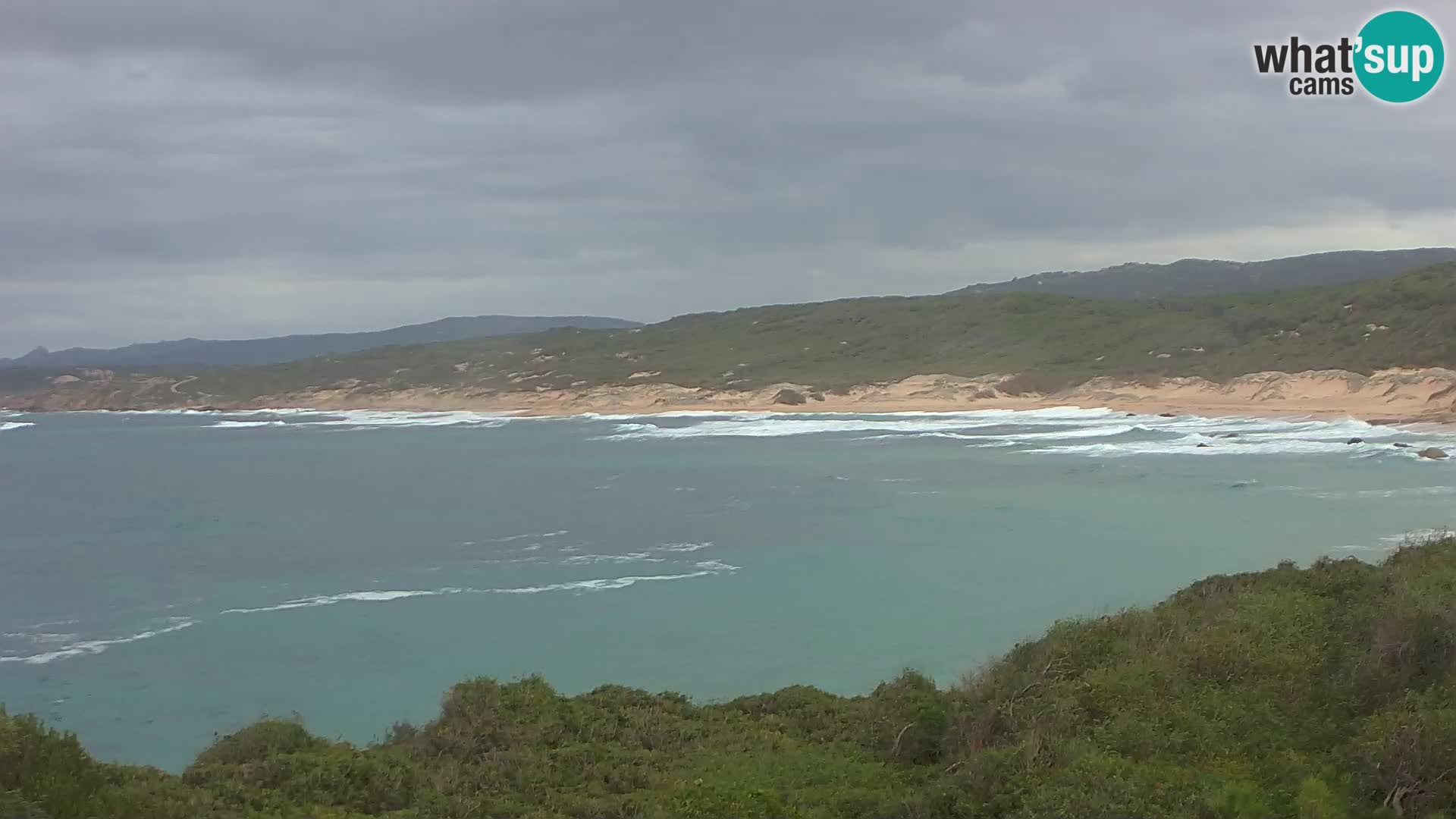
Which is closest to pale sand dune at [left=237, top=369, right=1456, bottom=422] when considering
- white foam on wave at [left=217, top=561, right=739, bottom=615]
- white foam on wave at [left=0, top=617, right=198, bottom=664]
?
white foam on wave at [left=217, top=561, right=739, bottom=615]

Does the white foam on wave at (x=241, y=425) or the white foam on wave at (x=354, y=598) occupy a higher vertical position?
the white foam on wave at (x=241, y=425)

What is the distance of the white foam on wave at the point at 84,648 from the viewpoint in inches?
704

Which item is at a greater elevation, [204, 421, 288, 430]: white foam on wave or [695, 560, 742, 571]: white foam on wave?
[204, 421, 288, 430]: white foam on wave

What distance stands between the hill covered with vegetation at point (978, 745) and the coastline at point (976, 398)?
40.7 metres

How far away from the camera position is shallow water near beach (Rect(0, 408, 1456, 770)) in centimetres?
1606

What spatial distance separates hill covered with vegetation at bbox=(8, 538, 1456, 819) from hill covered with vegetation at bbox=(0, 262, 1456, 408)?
53.0 meters

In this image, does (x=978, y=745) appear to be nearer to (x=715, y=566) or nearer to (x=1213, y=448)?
(x=715, y=566)

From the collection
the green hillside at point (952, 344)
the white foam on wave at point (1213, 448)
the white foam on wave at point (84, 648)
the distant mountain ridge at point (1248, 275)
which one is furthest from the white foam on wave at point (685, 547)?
the distant mountain ridge at point (1248, 275)

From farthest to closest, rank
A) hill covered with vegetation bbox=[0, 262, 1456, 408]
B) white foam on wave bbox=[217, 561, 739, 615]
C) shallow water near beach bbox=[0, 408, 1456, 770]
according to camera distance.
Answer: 1. hill covered with vegetation bbox=[0, 262, 1456, 408]
2. white foam on wave bbox=[217, 561, 739, 615]
3. shallow water near beach bbox=[0, 408, 1456, 770]

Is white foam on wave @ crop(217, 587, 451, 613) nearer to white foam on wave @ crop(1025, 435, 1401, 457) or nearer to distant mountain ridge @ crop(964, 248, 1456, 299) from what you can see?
white foam on wave @ crop(1025, 435, 1401, 457)

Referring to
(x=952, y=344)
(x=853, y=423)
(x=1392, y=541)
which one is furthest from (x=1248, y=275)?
(x=1392, y=541)

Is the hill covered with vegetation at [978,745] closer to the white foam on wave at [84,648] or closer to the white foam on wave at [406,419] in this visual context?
the white foam on wave at [84,648]

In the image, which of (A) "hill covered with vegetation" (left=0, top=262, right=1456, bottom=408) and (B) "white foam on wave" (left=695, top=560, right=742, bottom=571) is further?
(A) "hill covered with vegetation" (left=0, top=262, right=1456, bottom=408)

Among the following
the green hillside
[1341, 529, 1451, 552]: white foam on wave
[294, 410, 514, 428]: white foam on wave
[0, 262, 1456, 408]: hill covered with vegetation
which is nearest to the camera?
[1341, 529, 1451, 552]: white foam on wave
